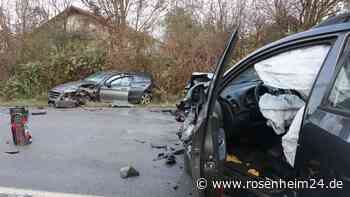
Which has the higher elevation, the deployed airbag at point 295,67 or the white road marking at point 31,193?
the deployed airbag at point 295,67

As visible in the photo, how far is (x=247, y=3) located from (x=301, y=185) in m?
11.8

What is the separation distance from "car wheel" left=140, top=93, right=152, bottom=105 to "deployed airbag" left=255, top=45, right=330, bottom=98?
29.8 feet

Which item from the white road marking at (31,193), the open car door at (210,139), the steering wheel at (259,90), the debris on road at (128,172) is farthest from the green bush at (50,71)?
the open car door at (210,139)

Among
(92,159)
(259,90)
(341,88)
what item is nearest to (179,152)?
(92,159)

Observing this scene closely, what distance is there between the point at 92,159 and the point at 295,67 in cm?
345

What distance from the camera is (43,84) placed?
13.4 metres

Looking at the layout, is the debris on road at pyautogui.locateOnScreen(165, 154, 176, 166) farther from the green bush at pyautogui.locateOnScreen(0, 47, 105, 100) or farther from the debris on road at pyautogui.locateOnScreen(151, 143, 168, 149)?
the green bush at pyautogui.locateOnScreen(0, 47, 105, 100)

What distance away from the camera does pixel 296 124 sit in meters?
2.03

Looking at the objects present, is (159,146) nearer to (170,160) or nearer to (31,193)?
(170,160)

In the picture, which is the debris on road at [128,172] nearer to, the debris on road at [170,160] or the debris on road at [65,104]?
the debris on road at [170,160]

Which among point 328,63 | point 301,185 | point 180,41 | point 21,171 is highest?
point 180,41

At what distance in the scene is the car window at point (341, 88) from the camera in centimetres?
166

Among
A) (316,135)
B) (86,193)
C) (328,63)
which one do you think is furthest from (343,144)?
(86,193)

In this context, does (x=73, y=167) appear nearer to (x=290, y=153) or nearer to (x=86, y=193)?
(x=86, y=193)
